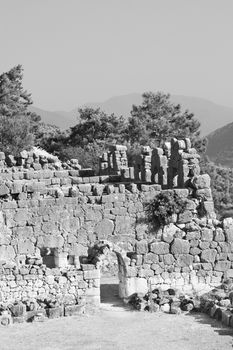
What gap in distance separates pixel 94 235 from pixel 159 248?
236 inches

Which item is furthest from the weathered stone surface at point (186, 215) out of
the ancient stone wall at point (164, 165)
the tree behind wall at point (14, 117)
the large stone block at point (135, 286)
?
the tree behind wall at point (14, 117)

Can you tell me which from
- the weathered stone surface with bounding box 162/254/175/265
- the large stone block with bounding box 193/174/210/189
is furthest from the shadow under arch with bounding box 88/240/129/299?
the large stone block with bounding box 193/174/210/189

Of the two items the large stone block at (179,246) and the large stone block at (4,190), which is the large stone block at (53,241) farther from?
the large stone block at (179,246)

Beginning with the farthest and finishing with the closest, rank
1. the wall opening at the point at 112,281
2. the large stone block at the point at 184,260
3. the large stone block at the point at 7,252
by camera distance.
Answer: the large stone block at the point at 7,252, the large stone block at the point at 184,260, the wall opening at the point at 112,281

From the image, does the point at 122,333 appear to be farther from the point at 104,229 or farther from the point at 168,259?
the point at 104,229

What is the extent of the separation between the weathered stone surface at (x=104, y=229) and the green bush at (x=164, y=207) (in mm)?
1432

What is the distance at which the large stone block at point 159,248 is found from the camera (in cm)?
1686

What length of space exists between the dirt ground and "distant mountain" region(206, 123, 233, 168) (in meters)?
121

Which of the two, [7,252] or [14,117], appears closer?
[7,252]

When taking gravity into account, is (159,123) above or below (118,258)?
above

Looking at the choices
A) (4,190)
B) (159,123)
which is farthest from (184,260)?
(159,123)

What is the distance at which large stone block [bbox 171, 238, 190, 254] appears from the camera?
1697 centimetres

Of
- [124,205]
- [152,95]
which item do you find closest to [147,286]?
[124,205]

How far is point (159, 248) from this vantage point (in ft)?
55.4
